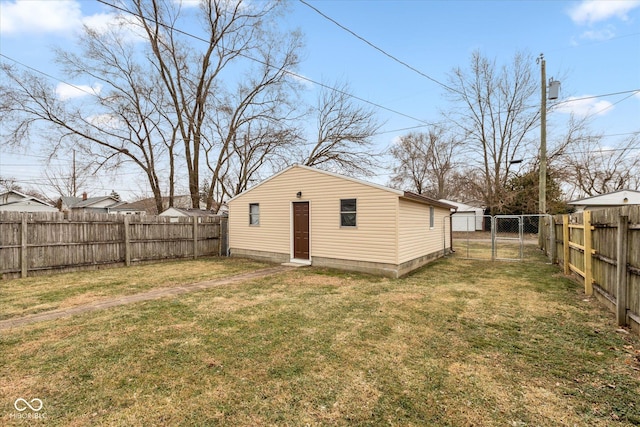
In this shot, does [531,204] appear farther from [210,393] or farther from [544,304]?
[210,393]

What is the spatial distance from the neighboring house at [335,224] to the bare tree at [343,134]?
8.65 meters

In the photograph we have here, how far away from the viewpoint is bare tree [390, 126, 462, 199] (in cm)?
3228

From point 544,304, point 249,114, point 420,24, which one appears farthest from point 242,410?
point 249,114

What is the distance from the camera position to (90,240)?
916 cm

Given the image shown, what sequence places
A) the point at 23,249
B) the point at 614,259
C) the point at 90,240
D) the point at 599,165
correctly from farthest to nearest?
the point at 599,165, the point at 90,240, the point at 23,249, the point at 614,259

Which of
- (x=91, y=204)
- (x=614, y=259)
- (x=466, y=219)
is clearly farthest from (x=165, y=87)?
(x=466, y=219)

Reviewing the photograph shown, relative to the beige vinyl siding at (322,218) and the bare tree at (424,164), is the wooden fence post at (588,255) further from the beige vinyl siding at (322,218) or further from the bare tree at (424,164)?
the bare tree at (424,164)

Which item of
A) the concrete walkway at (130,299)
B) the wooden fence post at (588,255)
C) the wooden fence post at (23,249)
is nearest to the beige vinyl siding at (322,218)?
the concrete walkway at (130,299)

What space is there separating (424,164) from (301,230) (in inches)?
1068

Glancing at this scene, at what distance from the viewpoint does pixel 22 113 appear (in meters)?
14.8

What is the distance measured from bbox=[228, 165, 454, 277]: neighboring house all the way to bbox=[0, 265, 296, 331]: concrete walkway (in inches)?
70.0

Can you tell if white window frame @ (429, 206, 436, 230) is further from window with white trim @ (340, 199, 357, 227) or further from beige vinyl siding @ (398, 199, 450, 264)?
window with white trim @ (340, 199, 357, 227)

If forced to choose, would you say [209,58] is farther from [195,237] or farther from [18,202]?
[18,202]

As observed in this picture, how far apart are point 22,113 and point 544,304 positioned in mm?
22453
